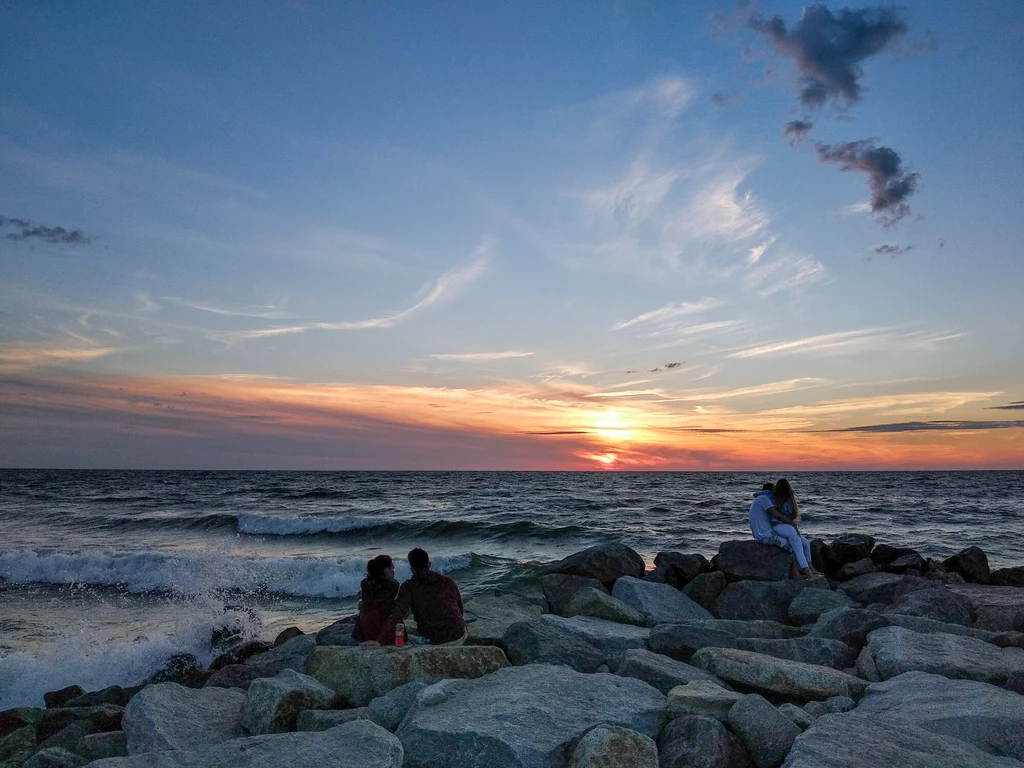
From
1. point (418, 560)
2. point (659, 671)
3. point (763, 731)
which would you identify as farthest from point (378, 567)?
point (763, 731)

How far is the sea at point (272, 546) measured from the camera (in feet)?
38.4

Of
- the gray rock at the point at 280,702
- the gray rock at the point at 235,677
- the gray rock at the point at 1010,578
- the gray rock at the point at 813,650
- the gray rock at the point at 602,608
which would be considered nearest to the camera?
the gray rock at the point at 280,702

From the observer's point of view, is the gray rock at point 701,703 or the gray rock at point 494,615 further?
the gray rock at point 494,615

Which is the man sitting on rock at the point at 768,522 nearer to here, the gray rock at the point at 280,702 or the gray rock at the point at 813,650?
the gray rock at the point at 813,650

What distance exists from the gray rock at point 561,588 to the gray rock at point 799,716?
15.9 ft

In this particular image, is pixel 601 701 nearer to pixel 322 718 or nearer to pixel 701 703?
pixel 701 703

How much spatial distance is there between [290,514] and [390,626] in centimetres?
3194

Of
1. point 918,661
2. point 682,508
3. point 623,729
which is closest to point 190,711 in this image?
point 623,729

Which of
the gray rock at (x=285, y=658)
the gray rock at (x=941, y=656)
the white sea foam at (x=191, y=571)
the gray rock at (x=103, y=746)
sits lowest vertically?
the white sea foam at (x=191, y=571)

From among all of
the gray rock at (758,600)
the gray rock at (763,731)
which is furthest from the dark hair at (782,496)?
the gray rock at (763,731)

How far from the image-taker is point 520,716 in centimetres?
492

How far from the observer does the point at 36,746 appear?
6723 millimetres

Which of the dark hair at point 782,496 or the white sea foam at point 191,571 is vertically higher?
the dark hair at point 782,496

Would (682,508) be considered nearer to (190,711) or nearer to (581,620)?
(581,620)
